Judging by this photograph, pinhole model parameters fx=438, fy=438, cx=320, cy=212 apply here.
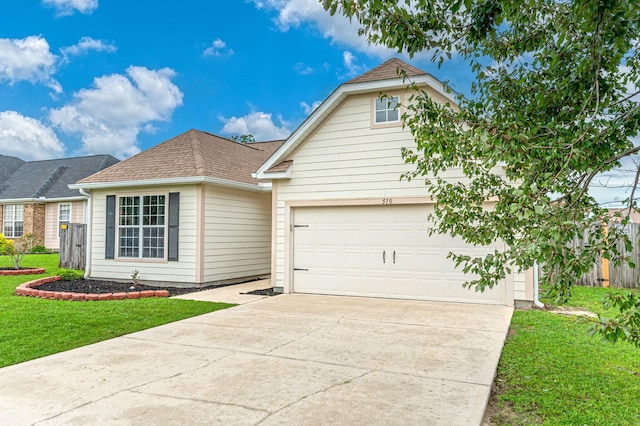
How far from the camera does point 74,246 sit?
613 inches

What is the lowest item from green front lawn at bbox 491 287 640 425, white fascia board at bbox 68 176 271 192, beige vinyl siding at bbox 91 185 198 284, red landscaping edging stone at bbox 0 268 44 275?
green front lawn at bbox 491 287 640 425

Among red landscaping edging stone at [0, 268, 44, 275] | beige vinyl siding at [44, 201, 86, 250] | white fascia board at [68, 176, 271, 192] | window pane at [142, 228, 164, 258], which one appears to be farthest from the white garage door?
beige vinyl siding at [44, 201, 86, 250]

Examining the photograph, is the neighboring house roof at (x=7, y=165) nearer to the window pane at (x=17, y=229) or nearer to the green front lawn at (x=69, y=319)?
the window pane at (x=17, y=229)

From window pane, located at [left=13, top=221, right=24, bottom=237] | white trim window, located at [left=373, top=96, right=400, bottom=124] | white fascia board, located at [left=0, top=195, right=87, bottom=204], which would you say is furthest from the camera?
window pane, located at [left=13, top=221, right=24, bottom=237]

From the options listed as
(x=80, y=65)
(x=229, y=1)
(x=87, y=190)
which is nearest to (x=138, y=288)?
(x=87, y=190)

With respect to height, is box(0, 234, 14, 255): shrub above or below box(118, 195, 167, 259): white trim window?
below

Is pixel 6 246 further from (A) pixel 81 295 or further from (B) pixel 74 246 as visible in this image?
(A) pixel 81 295

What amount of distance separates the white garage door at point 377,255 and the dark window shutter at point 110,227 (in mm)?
5389

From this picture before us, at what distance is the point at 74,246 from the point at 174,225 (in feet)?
21.1

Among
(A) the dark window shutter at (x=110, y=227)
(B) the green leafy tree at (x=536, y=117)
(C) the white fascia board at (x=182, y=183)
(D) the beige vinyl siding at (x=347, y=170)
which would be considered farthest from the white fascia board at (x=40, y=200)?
(B) the green leafy tree at (x=536, y=117)

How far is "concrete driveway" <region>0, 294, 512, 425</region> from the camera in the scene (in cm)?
357

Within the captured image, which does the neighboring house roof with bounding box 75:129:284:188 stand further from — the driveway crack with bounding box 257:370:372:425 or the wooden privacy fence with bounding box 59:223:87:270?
the driveway crack with bounding box 257:370:372:425

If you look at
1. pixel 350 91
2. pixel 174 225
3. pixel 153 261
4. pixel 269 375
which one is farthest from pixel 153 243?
pixel 269 375

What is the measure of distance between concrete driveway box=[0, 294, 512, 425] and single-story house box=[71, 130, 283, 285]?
4.43 metres
